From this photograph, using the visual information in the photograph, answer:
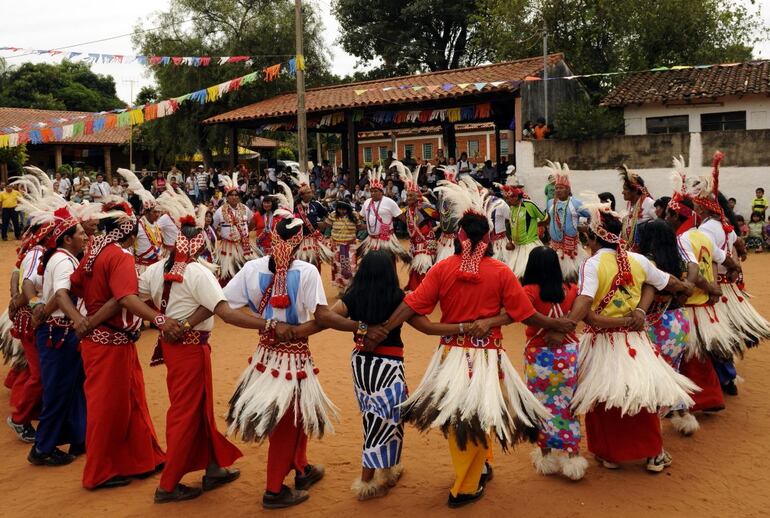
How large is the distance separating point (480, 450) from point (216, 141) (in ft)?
87.0

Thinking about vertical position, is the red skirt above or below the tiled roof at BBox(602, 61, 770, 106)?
below

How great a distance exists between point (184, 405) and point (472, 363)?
1.81m

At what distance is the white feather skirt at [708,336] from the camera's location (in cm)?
558

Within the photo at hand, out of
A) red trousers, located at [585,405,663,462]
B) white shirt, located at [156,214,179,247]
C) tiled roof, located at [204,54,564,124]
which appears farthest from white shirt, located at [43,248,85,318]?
tiled roof, located at [204,54,564,124]

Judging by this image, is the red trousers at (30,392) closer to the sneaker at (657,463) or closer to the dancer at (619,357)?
the dancer at (619,357)

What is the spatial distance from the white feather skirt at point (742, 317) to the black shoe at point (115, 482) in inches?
195

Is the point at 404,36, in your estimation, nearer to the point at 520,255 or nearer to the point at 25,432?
the point at 520,255

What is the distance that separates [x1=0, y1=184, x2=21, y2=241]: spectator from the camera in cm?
2131

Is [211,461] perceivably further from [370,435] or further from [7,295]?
[7,295]

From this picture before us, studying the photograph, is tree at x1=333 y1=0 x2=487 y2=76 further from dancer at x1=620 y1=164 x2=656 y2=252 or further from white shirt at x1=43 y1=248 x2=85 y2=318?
white shirt at x1=43 y1=248 x2=85 y2=318

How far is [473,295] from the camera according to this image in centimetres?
419

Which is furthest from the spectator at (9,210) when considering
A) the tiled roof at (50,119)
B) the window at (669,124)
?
the window at (669,124)

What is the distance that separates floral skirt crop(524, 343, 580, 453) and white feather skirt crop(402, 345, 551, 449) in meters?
0.22

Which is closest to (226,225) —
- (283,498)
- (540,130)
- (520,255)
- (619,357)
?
(520,255)
